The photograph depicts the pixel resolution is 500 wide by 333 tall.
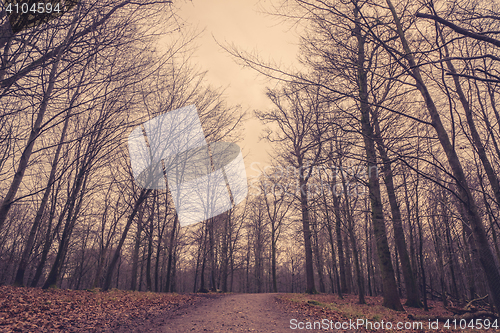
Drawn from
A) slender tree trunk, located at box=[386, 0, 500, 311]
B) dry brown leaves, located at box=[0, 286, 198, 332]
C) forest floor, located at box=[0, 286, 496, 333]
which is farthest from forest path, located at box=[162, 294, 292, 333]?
slender tree trunk, located at box=[386, 0, 500, 311]

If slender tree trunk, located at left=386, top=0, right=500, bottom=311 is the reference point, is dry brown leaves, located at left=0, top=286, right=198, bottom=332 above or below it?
below

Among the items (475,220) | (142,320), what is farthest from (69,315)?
(475,220)

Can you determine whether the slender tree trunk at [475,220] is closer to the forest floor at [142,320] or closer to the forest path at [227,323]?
the forest floor at [142,320]

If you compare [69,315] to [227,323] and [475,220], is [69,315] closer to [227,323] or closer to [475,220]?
[227,323]

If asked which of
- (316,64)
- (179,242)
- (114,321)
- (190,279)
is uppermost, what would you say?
(316,64)

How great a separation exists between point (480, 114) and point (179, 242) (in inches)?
719

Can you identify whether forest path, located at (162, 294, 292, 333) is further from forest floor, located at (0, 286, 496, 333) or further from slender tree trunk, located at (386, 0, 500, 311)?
slender tree trunk, located at (386, 0, 500, 311)

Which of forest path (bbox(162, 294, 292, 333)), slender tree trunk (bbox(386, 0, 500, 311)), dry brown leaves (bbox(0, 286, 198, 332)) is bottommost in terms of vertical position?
forest path (bbox(162, 294, 292, 333))

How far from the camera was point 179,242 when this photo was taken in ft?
59.8

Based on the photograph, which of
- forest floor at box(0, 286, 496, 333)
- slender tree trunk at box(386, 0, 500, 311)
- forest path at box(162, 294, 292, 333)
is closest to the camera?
slender tree trunk at box(386, 0, 500, 311)

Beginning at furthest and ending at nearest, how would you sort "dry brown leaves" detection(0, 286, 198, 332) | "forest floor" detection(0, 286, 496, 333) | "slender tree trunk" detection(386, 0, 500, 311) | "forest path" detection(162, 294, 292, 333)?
1. "forest path" detection(162, 294, 292, 333)
2. "forest floor" detection(0, 286, 496, 333)
3. "dry brown leaves" detection(0, 286, 198, 332)
4. "slender tree trunk" detection(386, 0, 500, 311)

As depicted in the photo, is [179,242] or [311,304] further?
[179,242]

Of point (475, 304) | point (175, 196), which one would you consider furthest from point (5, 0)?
point (475, 304)

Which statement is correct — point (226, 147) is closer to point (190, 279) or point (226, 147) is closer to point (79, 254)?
point (79, 254)
